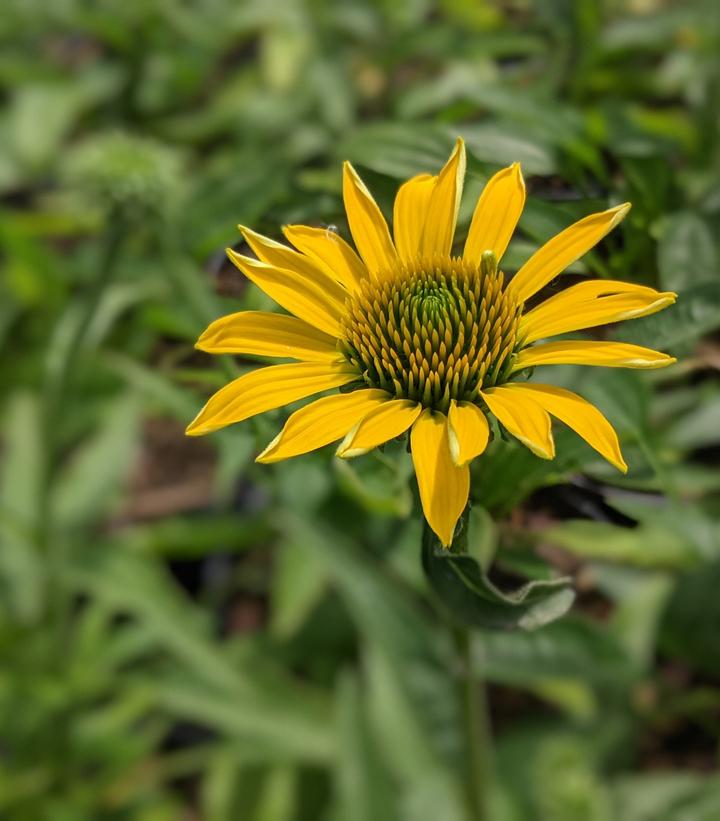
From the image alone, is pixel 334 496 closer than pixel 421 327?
No

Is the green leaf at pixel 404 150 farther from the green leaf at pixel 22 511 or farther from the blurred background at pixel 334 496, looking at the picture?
the green leaf at pixel 22 511

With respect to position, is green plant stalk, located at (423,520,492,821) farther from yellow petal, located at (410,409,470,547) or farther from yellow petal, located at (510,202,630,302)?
yellow petal, located at (510,202,630,302)

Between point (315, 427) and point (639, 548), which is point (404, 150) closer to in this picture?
point (315, 427)

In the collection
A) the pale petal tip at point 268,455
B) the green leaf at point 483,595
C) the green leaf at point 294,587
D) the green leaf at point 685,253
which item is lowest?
the green leaf at point 294,587

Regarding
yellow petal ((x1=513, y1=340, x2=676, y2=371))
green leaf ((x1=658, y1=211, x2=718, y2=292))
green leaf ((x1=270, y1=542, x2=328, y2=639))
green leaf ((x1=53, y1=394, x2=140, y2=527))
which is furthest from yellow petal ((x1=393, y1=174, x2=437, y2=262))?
green leaf ((x1=53, y1=394, x2=140, y2=527))

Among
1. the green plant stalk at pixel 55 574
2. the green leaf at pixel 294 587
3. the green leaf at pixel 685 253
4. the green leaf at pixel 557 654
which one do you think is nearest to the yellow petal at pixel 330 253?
the green leaf at pixel 685 253

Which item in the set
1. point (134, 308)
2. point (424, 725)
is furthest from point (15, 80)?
point (424, 725)

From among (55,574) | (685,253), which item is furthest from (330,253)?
(55,574)

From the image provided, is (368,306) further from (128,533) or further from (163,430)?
(163,430)
